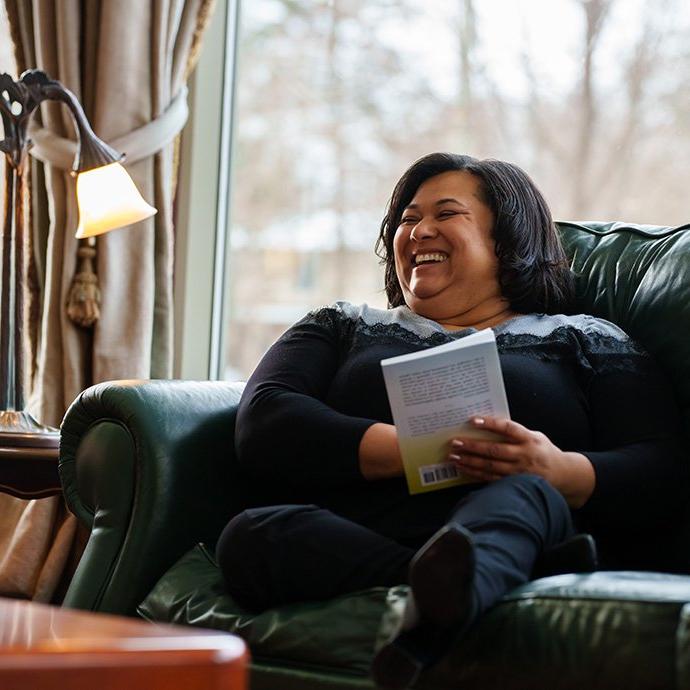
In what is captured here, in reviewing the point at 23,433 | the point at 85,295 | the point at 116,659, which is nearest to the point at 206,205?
the point at 85,295

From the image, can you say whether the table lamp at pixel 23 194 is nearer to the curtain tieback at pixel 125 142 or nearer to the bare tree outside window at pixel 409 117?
the curtain tieback at pixel 125 142

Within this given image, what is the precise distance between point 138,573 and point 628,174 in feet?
4.66

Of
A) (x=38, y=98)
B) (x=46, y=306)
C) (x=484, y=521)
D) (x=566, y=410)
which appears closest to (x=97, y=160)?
(x=38, y=98)

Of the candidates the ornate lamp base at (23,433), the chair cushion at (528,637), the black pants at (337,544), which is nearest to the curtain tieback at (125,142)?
the ornate lamp base at (23,433)

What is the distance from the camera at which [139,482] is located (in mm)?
1694

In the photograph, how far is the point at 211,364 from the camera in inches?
119

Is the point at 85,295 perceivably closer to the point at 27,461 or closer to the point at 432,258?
the point at 27,461

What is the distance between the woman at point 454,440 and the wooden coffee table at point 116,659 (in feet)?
1.38

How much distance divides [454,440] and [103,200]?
0.98 metres

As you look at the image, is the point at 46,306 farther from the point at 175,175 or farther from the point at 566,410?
the point at 566,410

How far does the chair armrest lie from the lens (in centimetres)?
167

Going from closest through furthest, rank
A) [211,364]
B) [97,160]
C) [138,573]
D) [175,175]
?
[138,573] < [97,160] < [175,175] < [211,364]

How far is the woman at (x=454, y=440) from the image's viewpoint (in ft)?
4.52

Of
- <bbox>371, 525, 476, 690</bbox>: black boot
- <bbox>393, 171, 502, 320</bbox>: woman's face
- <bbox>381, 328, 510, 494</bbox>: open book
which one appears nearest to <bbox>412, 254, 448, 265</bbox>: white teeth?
<bbox>393, 171, 502, 320</bbox>: woman's face
